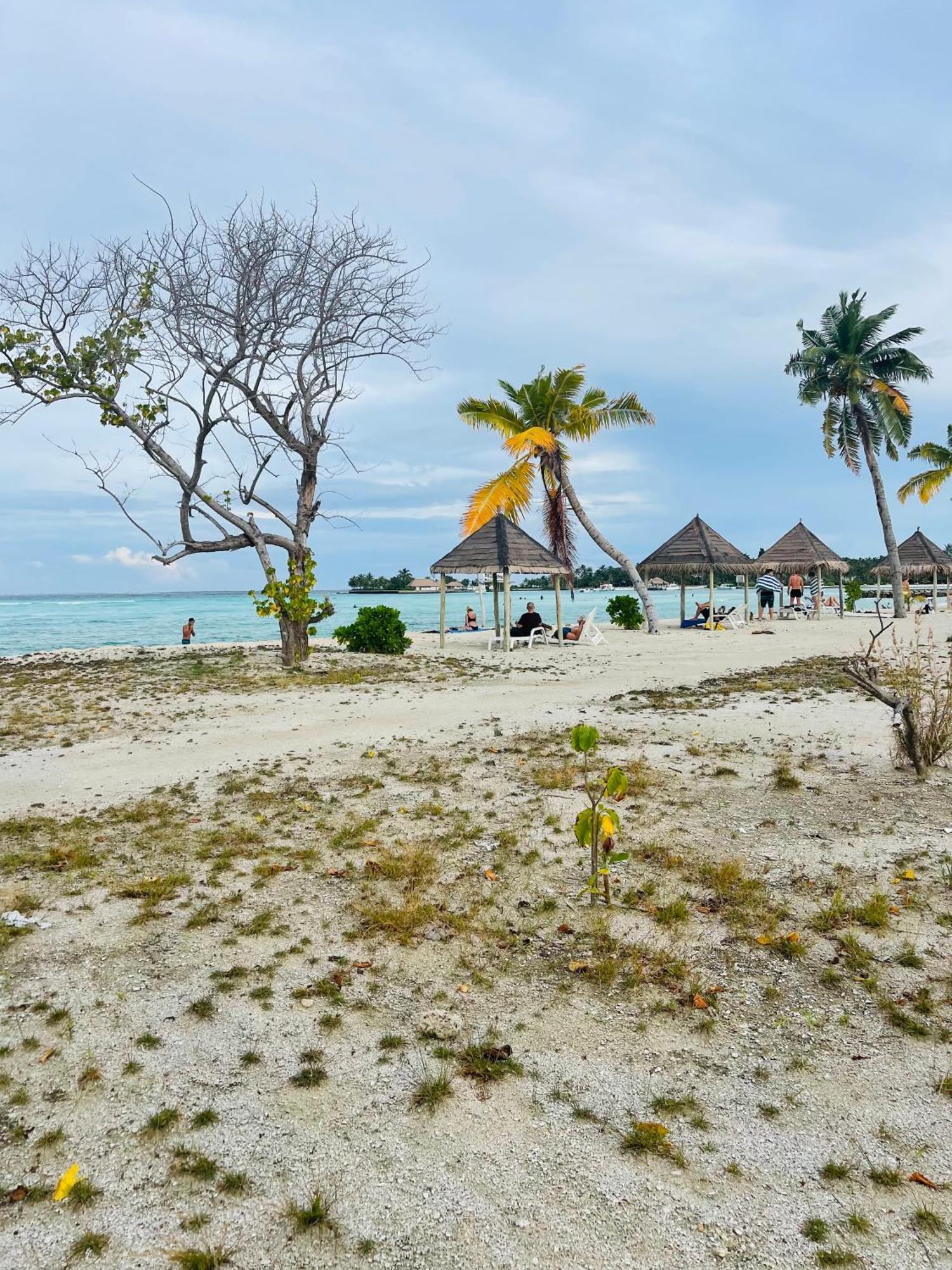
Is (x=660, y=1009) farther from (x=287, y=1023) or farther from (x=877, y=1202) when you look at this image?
(x=287, y=1023)

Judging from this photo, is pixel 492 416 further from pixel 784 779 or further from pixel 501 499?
pixel 784 779

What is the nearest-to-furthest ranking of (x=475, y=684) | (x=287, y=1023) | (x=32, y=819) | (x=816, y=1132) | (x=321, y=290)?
(x=816, y=1132), (x=287, y=1023), (x=32, y=819), (x=475, y=684), (x=321, y=290)

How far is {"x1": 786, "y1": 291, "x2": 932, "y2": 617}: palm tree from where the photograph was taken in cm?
2553

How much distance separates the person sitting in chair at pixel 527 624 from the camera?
21.2 metres

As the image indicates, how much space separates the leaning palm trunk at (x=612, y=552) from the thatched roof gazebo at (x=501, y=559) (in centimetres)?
171

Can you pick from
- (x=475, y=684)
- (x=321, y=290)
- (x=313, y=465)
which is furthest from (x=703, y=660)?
(x=321, y=290)

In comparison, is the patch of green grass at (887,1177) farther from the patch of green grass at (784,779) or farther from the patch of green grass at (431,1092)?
the patch of green grass at (784,779)

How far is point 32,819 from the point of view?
614 centimetres

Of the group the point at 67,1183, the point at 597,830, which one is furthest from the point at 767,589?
the point at 67,1183

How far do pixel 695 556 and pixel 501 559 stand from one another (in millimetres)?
9993

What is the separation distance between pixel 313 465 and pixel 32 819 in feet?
40.4

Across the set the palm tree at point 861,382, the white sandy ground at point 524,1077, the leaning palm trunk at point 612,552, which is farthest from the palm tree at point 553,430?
the white sandy ground at point 524,1077

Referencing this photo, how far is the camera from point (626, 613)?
26.5 metres

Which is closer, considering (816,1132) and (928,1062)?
(816,1132)
